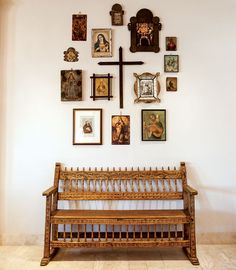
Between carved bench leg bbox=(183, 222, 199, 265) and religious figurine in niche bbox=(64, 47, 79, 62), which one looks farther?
religious figurine in niche bbox=(64, 47, 79, 62)

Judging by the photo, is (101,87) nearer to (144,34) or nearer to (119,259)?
(144,34)

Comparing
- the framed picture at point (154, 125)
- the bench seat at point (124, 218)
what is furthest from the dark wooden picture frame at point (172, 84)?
the bench seat at point (124, 218)

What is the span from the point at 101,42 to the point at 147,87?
0.71m

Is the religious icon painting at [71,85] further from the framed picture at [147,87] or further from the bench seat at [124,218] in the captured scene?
the bench seat at [124,218]

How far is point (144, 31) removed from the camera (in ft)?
9.93

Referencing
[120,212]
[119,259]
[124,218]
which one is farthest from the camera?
[120,212]

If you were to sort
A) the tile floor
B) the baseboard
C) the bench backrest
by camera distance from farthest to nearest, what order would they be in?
the baseboard
the bench backrest
the tile floor

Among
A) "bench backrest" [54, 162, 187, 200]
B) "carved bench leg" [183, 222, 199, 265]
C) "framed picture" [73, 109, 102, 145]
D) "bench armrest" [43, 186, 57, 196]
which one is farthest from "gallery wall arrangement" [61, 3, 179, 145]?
"carved bench leg" [183, 222, 199, 265]

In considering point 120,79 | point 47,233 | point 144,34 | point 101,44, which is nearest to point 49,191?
point 47,233

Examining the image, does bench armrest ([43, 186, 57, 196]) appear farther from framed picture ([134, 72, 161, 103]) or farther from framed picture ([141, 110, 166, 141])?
framed picture ([134, 72, 161, 103])

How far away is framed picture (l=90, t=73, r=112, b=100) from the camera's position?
9.82ft
